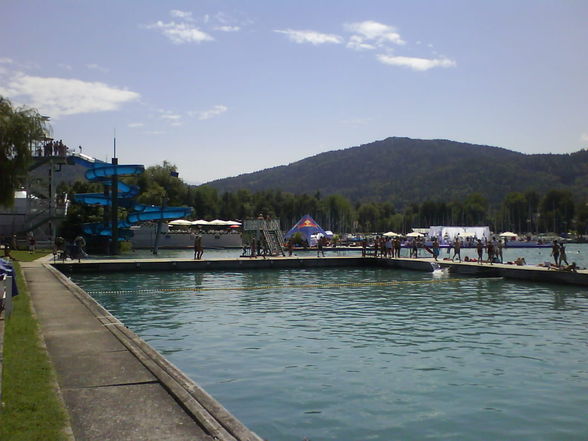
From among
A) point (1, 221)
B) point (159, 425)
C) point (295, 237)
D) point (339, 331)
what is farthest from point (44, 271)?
point (295, 237)

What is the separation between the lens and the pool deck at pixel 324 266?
30.0 meters

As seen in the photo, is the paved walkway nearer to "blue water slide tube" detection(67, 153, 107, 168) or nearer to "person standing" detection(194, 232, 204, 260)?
"person standing" detection(194, 232, 204, 260)

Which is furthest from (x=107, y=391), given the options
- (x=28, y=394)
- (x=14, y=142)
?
(x=14, y=142)

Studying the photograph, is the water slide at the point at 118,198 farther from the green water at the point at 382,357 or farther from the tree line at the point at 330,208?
the tree line at the point at 330,208

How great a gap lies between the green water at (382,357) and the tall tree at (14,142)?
7.51 metres

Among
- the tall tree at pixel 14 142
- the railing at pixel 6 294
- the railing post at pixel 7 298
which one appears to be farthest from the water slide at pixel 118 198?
the railing post at pixel 7 298

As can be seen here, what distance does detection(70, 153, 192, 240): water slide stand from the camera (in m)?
53.6

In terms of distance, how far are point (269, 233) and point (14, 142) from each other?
24165mm

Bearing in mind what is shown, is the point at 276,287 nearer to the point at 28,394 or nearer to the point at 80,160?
the point at 28,394

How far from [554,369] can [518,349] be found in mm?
1852

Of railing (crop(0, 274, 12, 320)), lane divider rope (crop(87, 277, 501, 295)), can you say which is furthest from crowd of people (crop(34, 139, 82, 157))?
railing (crop(0, 274, 12, 320))

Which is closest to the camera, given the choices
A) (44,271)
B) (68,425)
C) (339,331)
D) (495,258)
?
(68,425)

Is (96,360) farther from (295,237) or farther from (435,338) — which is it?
(295,237)

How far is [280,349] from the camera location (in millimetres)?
13906
